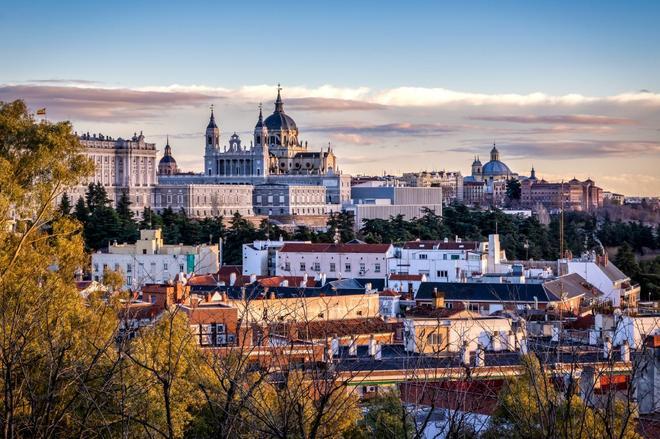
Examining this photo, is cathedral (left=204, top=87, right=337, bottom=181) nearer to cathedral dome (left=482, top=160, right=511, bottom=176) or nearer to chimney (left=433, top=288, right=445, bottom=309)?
cathedral dome (left=482, top=160, right=511, bottom=176)

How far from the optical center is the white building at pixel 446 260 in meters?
49.8

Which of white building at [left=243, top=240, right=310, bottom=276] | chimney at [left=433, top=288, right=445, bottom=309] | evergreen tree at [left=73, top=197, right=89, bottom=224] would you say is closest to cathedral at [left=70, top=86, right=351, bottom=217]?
evergreen tree at [left=73, top=197, right=89, bottom=224]

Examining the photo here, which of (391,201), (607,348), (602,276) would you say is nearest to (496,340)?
(607,348)

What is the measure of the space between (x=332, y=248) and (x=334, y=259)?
48 centimetres

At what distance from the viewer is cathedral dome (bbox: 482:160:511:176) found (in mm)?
186750

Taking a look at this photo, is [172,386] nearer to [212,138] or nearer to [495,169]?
[212,138]

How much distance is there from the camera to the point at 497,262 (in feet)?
166

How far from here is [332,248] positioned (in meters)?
54.3

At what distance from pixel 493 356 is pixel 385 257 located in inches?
1293

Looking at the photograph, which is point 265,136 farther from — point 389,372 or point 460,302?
point 389,372

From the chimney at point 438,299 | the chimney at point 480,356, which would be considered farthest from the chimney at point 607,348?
the chimney at point 438,299

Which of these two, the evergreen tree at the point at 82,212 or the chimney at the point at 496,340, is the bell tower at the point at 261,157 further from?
the chimney at the point at 496,340

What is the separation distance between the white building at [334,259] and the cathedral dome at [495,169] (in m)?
134

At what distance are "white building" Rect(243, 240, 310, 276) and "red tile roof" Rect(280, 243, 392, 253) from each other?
1.94 feet
